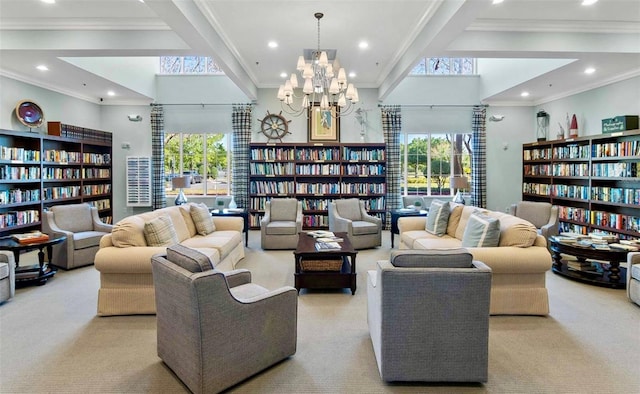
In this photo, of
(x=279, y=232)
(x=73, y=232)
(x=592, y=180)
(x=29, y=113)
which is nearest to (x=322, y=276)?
(x=279, y=232)

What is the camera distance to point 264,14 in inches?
172

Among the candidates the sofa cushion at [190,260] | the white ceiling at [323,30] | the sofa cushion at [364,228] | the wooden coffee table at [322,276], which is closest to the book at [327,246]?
the wooden coffee table at [322,276]

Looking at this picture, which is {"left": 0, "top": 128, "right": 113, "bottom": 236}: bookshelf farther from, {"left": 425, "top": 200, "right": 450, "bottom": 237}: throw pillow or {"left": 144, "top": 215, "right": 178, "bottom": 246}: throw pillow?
{"left": 425, "top": 200, "right": 450, "bottom": 237}: throw pillow

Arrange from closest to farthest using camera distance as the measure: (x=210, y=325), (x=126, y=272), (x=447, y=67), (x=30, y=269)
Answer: (x=210, y=325), (x=126, y=272), (x=30, y=269), (x=447, y=67)

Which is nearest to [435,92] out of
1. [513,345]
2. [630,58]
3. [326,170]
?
[326,170]

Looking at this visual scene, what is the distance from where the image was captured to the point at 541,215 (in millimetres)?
5945

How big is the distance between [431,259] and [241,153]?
6268mm

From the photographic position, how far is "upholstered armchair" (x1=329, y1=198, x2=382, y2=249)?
595 centimetres

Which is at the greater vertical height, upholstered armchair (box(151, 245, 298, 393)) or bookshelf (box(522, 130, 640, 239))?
bookshelf (box(522, 130, 640, 239))

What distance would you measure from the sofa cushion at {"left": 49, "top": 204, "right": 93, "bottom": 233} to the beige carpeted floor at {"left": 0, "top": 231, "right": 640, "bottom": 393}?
1497 mm

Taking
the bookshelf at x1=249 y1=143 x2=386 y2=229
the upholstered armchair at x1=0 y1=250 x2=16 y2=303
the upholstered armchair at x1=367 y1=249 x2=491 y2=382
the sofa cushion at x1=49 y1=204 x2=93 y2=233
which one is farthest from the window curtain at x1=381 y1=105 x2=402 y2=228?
the upholstered armchair at x1=0 y1=250 x2=16 y2=303

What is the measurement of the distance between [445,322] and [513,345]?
1.02 metres

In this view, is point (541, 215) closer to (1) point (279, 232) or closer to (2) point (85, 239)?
(1) point (279, 232)

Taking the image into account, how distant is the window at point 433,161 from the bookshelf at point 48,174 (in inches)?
261
